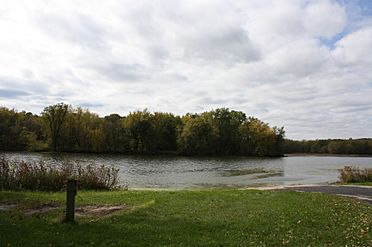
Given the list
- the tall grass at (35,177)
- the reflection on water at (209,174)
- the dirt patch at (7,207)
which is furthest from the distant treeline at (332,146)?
the dirt patch at (7,207)

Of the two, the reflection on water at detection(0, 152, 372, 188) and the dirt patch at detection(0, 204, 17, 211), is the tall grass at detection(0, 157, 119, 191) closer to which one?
the dirt patch at detection(0, 204, 17, 211)

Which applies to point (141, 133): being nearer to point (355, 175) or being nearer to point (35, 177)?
point (355, 175)

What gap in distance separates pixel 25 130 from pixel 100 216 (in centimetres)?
10118

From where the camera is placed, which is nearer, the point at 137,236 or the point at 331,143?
the point at 137,236

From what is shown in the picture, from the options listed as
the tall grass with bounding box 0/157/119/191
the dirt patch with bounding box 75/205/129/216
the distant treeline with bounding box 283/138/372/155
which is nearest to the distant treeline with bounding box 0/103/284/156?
the distant treeline with bounding box 283/138/372/155

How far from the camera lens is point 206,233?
10.5 m

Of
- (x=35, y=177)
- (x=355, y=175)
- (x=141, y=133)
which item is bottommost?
(x=355, y=175)

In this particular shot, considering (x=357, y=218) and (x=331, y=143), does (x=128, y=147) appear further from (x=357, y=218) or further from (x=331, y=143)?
(x=357, y=218)

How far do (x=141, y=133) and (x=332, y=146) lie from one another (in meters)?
73.4

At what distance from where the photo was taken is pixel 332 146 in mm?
138375

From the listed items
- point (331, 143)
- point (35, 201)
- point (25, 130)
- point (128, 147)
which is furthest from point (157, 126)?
point (35, 201)

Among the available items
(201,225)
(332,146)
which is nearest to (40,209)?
(201,225)

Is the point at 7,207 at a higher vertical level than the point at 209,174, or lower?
higher

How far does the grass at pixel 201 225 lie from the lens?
31.6ft
